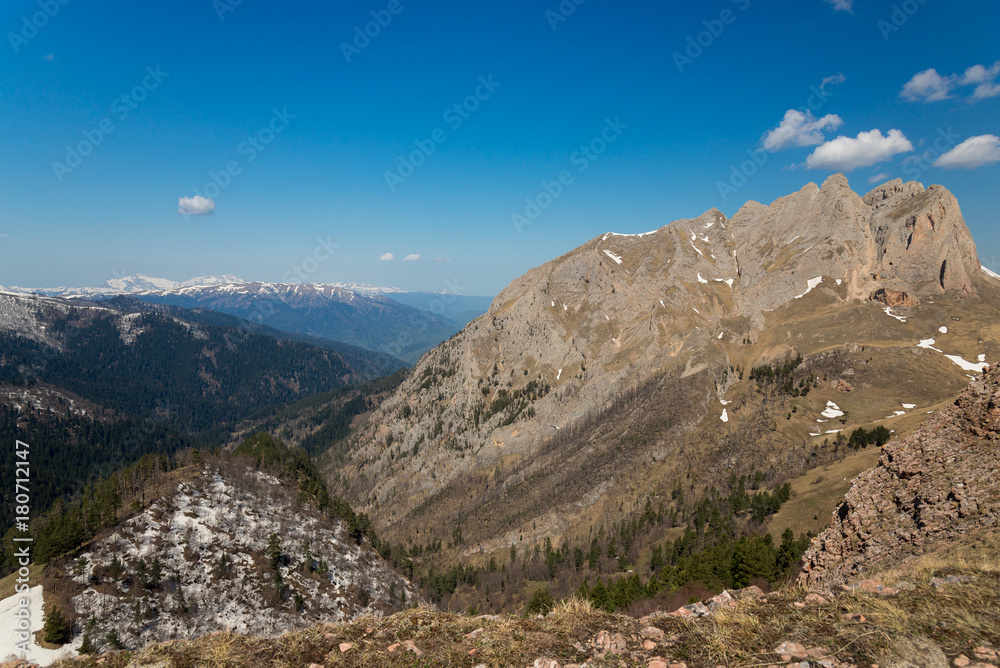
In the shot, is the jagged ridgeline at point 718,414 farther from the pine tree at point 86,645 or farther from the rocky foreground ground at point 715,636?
the pine tree at point 86,645

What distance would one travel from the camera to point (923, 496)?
19844mm

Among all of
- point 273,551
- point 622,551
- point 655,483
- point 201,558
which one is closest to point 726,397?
point 655,483

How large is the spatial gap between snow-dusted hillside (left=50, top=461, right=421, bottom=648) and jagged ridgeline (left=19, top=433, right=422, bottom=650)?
0.14 meters

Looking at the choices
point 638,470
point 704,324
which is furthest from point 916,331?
point 638,470

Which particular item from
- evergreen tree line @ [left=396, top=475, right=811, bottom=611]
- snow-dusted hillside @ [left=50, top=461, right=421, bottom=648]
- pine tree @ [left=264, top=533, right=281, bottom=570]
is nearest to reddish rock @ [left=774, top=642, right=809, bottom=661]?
snow-dusted hillside @ [left=50, top=461, right=421, bottom=648]

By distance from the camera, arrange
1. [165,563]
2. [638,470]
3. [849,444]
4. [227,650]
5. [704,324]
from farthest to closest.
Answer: [704,324] → [638,470] → [849,444] → [165,563] → [227,650]

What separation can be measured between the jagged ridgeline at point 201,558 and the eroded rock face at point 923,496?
5140 centimetres

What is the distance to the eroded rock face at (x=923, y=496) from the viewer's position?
58.8 feet

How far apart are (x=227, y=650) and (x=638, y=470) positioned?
145741mm

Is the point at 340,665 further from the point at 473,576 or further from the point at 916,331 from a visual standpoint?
the point at 916,331

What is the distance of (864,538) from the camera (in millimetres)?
21234

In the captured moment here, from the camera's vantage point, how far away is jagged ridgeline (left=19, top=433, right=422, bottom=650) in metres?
44.1

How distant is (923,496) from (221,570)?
72.5 meters

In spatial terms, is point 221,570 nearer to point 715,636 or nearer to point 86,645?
point 86,645
